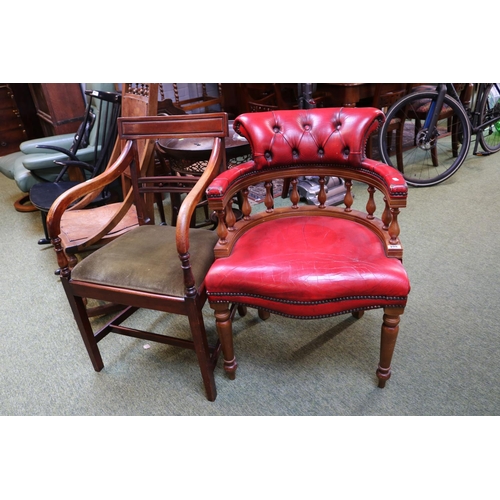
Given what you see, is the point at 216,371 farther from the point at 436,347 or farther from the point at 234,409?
the point at 436,347

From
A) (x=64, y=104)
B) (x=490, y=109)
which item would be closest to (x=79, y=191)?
(x=64, y=104)

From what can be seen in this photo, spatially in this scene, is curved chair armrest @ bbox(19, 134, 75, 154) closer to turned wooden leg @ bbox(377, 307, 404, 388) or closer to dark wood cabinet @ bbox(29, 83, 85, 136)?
dark wood cabinet @ bbox(29, 83, 85, 136)

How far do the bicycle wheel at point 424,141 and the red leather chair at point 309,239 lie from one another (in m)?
1.67

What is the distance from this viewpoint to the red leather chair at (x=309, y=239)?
4.13 feet

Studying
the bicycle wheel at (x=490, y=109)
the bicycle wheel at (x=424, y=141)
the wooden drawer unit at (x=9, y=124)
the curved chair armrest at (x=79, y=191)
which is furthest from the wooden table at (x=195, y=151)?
the wooden drawer unit at (x=9, y=124)

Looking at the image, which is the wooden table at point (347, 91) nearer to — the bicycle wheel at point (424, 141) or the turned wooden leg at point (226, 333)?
the bicycle wheel at point (424, 141)

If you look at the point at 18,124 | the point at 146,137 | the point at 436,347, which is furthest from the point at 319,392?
the point at 18,124

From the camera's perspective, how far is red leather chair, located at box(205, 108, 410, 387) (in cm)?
126

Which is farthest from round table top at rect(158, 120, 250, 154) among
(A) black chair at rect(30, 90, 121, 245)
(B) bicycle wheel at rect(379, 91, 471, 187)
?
(B) bicycle wheel at rect(379, 91, 471, 187)

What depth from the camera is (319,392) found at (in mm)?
1510

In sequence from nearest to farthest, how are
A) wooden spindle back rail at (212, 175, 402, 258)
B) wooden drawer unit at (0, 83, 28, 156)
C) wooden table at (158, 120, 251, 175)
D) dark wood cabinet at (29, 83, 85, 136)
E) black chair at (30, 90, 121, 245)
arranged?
wooden spindle back rail at (212, 175, 402, 258)
wooden table at (158, 120, 251, 175)
black chair at (30, 90, 121, 245)
dark wood cabinet at (29, 83, 85, 136)
wooden drawer unit at (0, 83, 28, 156)

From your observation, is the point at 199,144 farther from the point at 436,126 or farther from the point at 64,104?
the point at 436,126

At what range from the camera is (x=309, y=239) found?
144 cm

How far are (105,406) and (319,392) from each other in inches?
33.3
